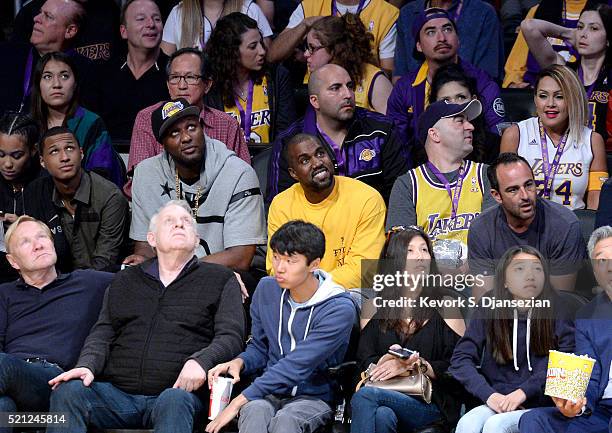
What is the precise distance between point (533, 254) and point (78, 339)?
7.23ft

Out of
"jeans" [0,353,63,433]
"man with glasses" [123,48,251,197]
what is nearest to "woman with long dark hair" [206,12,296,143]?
"man with glasses" [123,48,251,197]

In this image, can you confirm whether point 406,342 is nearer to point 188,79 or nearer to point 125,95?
point 188,79

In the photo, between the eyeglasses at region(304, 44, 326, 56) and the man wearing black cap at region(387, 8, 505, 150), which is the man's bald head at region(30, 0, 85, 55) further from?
the man wearing black cap at region(387, 8, 505, 150)

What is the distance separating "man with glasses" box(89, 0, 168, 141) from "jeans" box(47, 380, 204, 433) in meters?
2.88

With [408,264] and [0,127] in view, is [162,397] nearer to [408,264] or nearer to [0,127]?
[408,264]

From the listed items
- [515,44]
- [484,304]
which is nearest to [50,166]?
[484,304]

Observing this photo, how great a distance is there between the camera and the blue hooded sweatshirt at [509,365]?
5.43 meters

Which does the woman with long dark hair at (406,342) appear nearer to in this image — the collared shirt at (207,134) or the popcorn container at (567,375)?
the popcorn container at (567,375)

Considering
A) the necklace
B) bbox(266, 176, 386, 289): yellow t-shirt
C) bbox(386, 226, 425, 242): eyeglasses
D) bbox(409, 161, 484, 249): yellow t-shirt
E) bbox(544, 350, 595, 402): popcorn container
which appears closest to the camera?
bbox(544, 350, 595, 402): popcorn container

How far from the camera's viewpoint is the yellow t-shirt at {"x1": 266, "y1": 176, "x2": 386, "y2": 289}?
6.43 meters

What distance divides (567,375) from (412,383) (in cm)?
73

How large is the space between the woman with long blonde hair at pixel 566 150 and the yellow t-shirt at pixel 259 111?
1.79m

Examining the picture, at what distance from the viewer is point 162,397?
5504mm

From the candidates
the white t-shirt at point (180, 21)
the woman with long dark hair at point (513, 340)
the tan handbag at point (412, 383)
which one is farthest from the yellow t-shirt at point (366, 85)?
the tan handbag at point (412, 383)
